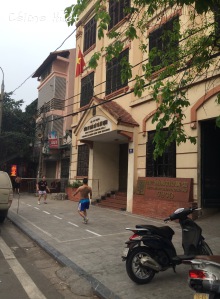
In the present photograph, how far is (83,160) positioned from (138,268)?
13522mm

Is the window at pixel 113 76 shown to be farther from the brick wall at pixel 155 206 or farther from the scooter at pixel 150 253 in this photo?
the scooter at pixel 150 253

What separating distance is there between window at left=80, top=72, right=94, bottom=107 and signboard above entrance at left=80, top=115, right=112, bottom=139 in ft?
10.6

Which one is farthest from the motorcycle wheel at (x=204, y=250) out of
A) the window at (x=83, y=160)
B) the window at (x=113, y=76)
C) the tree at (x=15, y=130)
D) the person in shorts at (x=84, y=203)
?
the tree at (x=15, y=130)

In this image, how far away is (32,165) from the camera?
3031 cm

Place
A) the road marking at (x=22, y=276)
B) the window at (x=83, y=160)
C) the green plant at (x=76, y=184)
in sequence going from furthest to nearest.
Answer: the window at (x=83, y=160) < the green plant at (x=76, y=184) < the road marking at (x=22, y=276)

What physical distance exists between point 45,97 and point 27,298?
2407 cm

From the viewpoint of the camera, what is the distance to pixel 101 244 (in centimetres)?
806

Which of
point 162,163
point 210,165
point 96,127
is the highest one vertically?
point 96,127

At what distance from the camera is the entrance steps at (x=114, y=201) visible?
14.6m

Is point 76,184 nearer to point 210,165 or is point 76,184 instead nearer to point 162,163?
point 162,163

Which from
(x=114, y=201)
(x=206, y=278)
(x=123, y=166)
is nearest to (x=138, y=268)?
(x=206, y=278)

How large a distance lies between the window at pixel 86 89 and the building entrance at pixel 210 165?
913cm

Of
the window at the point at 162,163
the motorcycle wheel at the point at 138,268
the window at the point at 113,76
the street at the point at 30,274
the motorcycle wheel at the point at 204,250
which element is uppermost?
the window at the point at 113,76

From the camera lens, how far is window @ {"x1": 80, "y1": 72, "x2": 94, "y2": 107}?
18.7 metres
